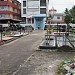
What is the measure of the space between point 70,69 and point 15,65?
3.08 meters

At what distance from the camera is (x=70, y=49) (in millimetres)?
14719

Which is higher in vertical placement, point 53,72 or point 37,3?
point 37,3

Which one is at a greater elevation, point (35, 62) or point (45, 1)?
point (45, 1)

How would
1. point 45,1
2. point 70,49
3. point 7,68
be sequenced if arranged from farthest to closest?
point 45,1, point 70,49, point 7,68

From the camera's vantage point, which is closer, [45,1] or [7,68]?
[7,68]

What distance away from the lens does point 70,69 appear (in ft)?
26.1

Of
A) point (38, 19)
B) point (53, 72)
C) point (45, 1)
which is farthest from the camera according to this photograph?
point (45, 1)

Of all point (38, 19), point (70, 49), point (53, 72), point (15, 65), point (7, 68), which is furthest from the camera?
point (38, 19)

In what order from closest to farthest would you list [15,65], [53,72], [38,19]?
[53,72] < [15,65] < [38,19]

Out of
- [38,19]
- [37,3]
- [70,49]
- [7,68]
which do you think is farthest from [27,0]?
[7,68]

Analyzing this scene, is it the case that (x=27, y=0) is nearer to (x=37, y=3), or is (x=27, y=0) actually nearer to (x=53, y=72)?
(x=37, y=3)

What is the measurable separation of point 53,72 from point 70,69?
991 mm

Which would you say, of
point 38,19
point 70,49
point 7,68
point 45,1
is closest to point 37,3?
point 45,1

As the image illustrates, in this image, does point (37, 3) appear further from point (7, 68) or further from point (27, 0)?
point (7, 68)
